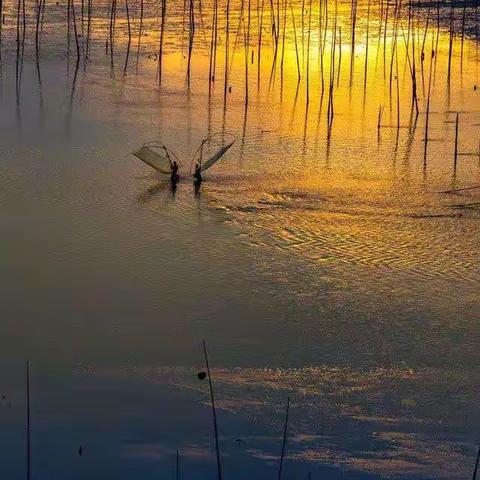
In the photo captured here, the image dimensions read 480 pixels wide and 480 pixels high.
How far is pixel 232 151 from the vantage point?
15.0 feet

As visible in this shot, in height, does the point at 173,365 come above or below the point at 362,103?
below

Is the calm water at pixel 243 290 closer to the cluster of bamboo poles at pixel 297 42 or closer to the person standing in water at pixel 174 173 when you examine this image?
the person standing in water at pixel 174 173

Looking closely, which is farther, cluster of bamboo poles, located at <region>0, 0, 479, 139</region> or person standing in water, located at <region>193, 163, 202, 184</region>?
cluster of bamboo poles, located at <region>0, 0, 479, 139</region>

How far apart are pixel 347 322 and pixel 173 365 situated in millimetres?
516

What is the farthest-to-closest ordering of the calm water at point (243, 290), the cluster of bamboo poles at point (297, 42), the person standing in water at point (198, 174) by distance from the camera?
1. the cluster of bamboo poles at point (297, 42)
2. the person standing in water at point (198, 174)
3. the calm water at point (243, 290)

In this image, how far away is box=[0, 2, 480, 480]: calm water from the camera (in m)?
2.20

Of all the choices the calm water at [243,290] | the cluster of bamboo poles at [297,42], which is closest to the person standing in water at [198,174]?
the calm water at [243,290]

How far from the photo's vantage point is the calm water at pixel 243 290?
2.20 metres

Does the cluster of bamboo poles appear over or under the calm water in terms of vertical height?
over

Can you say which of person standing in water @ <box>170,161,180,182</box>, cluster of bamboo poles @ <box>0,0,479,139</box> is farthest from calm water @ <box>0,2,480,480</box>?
cluster of bamboo poles @ <box>0,0,479,139</box>

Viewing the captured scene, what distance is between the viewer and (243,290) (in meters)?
3.02

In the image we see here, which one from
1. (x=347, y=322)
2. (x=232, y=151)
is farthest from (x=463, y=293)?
(x=232, y=151)

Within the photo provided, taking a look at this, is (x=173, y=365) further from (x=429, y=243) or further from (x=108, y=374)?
(x=429, y=243)

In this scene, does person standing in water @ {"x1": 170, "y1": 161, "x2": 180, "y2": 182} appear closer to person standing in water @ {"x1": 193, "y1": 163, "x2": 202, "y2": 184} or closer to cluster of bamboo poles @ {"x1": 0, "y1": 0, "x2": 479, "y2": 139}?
person standing in water @ {"x1": 193, "y1": 163, "x2": 202, "y2": 184}
